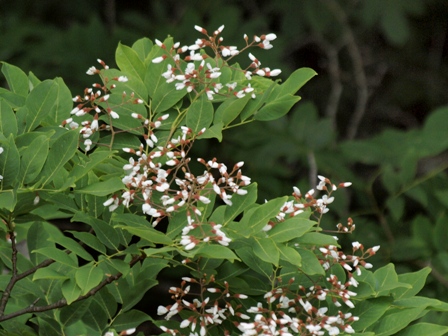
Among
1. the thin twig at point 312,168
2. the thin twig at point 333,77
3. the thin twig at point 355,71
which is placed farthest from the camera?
the thin twig at point 333,77

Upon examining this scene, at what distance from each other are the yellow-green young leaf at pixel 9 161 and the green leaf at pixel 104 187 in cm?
7

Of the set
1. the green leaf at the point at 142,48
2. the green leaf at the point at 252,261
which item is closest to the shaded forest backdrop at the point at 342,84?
the green leaf at the point at 252,261

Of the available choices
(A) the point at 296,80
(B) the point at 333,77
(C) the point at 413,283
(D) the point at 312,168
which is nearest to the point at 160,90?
(A) the point at 296,80

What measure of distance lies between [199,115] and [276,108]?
0.31 ft

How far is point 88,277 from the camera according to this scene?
2.90ft

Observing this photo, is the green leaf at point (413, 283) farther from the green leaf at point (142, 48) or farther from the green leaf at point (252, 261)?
the green leaf at point (142, 48)

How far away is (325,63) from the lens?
3391 mm

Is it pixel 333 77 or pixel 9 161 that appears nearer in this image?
pixel 9 161

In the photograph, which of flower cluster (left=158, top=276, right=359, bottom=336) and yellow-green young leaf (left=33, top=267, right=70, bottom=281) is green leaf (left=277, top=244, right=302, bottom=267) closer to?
flower cluster (left=158, top=276, right=359, bottom=336)

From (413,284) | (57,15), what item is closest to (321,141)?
(57,15)

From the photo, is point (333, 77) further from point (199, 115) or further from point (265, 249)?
point (265, 249)

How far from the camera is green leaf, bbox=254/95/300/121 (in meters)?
1.00

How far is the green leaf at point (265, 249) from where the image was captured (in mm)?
851

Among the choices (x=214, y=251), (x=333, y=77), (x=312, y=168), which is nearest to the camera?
(x=214, y=251)
